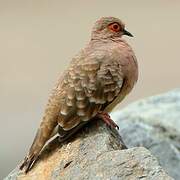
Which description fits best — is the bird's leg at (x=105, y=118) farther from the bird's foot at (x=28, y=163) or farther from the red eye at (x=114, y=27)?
the red eye at (x=114, y=27)

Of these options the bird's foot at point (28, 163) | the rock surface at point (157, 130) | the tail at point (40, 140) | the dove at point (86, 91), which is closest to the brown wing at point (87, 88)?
the dove at point (86, 91)

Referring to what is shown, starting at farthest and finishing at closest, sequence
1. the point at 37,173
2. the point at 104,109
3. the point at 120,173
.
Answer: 1. the point at 104,109
2. the point at 37,173
3. the point at 120,173

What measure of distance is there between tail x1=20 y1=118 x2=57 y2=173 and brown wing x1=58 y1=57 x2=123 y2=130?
0.12 metres

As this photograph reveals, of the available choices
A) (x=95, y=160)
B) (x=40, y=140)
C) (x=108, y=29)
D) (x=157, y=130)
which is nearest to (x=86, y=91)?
(x=40, y=140)

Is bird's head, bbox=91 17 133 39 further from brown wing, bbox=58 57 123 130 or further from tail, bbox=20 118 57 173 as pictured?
tail, bbox=20 118 57 173

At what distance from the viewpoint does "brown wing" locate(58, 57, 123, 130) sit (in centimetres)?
947

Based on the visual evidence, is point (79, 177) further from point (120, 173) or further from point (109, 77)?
point (109, 77)

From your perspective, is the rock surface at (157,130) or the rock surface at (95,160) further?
the rock surface at (157,130)

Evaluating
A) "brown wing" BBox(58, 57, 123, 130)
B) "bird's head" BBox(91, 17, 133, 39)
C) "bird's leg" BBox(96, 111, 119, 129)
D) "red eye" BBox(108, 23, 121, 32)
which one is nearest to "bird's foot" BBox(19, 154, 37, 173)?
"brown wing" BBox(58, 57, 123, 130)

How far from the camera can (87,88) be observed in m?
9.59

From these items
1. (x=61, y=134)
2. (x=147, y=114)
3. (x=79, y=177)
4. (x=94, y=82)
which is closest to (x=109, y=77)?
(x=94, y=82)

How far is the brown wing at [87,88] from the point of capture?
947cm

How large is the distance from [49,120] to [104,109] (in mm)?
613

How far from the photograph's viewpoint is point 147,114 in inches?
462
